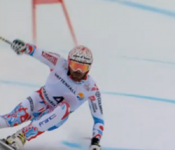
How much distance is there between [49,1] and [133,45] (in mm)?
735

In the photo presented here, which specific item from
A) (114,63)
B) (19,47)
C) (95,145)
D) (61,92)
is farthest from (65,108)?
(114,63)

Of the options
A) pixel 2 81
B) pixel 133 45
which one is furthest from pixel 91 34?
pixel 2 81

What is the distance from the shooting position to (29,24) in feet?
11.0

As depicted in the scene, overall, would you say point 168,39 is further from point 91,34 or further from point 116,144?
point 116,144

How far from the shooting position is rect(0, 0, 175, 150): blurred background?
231 centimetres

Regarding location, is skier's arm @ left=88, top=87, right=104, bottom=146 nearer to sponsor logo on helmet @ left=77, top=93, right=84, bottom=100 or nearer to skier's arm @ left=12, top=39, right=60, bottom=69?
sponsor logo on helmet @ left=77, top=93, right=84, bottom=100

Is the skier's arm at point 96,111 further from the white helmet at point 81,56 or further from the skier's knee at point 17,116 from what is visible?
the skier's knee at point 17,116

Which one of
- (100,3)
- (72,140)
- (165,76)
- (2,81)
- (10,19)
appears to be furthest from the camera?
(100,3)

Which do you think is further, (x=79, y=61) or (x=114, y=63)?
(x=114, y=63)

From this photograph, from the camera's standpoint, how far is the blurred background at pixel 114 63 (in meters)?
2.31

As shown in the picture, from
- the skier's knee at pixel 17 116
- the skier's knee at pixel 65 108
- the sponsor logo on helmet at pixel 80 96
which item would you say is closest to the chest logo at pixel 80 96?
the sponsor logo on helmet at pixel 80 96

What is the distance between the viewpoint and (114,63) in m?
3.15

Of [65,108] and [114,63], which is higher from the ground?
[114,63]

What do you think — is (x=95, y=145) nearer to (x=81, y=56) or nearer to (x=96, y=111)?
(x=96, y=111)
